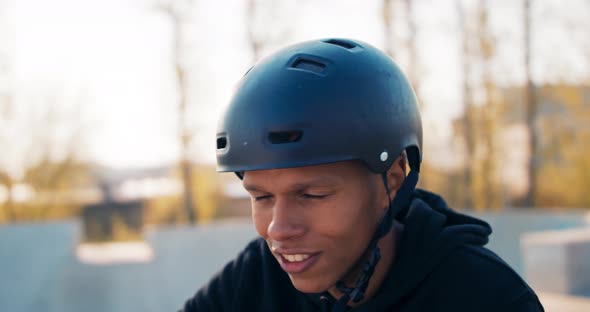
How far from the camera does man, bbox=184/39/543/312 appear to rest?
208 centimetres

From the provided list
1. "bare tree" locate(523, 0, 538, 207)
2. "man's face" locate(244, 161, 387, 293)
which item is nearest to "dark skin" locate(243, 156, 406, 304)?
"man's face" locate(244, 161, 387, 293)

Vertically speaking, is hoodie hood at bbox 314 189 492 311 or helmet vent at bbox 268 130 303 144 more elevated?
helmet vent at bbox 268 130 303 144

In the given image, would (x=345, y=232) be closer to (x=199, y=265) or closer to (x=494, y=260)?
(x=494, y=260)

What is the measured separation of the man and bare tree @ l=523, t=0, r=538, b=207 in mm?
12811

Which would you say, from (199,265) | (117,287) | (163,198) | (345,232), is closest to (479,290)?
(345,232)

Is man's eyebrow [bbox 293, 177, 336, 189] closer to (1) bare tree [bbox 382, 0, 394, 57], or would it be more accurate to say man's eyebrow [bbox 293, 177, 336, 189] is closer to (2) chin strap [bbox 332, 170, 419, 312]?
(2) chin strap [bbox 332, 170, 419, 312]

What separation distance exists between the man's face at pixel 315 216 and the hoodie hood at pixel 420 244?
0.14 m

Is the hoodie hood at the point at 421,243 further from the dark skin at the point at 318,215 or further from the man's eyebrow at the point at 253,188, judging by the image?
the man's eyebrow at the point at 253,188

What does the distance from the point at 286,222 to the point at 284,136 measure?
0.94 feet

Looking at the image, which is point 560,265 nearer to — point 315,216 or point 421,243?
point 421,243

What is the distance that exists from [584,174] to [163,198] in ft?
31.8

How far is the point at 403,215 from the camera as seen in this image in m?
2.48

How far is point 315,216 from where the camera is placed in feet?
6.76

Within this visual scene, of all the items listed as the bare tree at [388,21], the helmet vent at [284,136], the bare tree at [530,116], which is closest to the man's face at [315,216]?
the helmet vent at [284,136]
